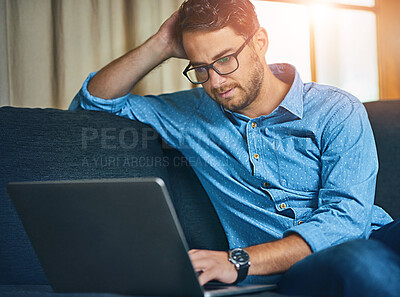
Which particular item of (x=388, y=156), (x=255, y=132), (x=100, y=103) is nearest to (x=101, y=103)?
(x=100, y=103)

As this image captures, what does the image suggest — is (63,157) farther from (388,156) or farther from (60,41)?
(388,156)

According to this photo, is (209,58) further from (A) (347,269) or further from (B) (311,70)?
(B) (311,70)

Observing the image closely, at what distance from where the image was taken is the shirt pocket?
1.31 meters

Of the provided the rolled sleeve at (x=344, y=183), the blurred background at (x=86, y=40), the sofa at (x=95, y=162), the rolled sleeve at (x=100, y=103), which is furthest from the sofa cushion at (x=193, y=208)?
the blurred background at (x=86, y=40)

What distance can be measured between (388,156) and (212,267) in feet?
3.14

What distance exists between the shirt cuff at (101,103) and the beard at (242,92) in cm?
35

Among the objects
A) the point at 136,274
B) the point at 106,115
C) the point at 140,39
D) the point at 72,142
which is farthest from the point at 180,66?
the point at 136,274

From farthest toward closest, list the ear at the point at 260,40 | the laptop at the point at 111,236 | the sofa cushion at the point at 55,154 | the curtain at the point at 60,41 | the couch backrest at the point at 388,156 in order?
the curtain at the point at 60,41, the couch backrest at the point at 388,156, the ear at the point at 260,40, the sofa cushion at the point at 55,154, the laptop at the point at 111,236

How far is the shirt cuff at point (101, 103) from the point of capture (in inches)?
59.7

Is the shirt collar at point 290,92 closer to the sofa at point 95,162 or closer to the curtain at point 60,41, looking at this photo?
the sofa at point 95,162

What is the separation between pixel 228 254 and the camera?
3.25ft

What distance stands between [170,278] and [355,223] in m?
0.58

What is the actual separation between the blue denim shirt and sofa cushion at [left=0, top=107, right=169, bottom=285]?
104 mm

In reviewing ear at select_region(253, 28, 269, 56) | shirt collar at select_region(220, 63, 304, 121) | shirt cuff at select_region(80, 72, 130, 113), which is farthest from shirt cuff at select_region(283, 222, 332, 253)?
shirt cuff at select_region(80, 72, 130, 113)
